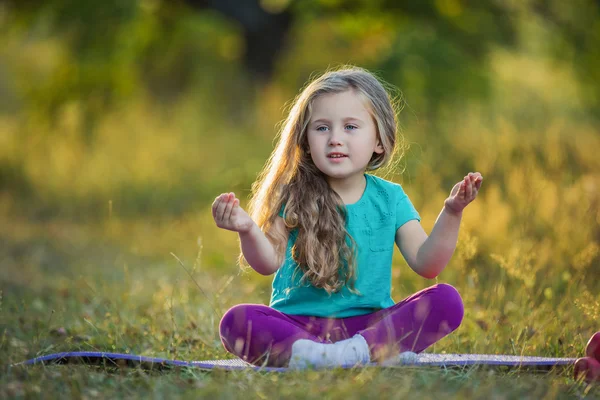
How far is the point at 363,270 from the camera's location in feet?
8.74

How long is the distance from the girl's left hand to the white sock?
55cm

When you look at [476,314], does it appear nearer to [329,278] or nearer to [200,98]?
[329,278]

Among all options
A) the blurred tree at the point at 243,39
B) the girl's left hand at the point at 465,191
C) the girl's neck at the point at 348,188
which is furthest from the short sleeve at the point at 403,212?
the blurred tree at the point at 243,39

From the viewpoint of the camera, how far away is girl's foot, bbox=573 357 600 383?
2.46 metres

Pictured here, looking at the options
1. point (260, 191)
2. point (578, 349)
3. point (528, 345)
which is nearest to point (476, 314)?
point (528, 345)

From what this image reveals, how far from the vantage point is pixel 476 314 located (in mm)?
3426

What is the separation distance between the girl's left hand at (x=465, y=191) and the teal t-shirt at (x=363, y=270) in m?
0.28

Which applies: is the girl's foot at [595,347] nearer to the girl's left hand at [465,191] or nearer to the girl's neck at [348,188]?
the girl's left hand at [465,191]

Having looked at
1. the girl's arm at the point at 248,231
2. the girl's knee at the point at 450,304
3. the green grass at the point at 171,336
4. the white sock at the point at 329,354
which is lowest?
the green grass at the point at 171,336

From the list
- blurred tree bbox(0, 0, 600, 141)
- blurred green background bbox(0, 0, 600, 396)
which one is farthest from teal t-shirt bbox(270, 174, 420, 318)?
blurred tree bbox(0, 0, 600, 141)

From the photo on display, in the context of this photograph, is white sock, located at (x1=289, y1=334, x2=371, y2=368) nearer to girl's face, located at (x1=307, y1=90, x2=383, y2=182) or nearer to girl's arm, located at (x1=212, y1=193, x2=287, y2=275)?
girl's arm, located at (x1=212, y1=193, x2=287, y2=275)

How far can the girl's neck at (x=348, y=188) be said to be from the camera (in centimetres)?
275

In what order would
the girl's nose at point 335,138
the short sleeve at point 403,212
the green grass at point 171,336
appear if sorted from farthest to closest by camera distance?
the short sleeve at point 403,212, the girl's nose at point 335,138, the green grass at point 171,336

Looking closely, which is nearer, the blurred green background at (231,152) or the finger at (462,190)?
the finger at (462,190)
